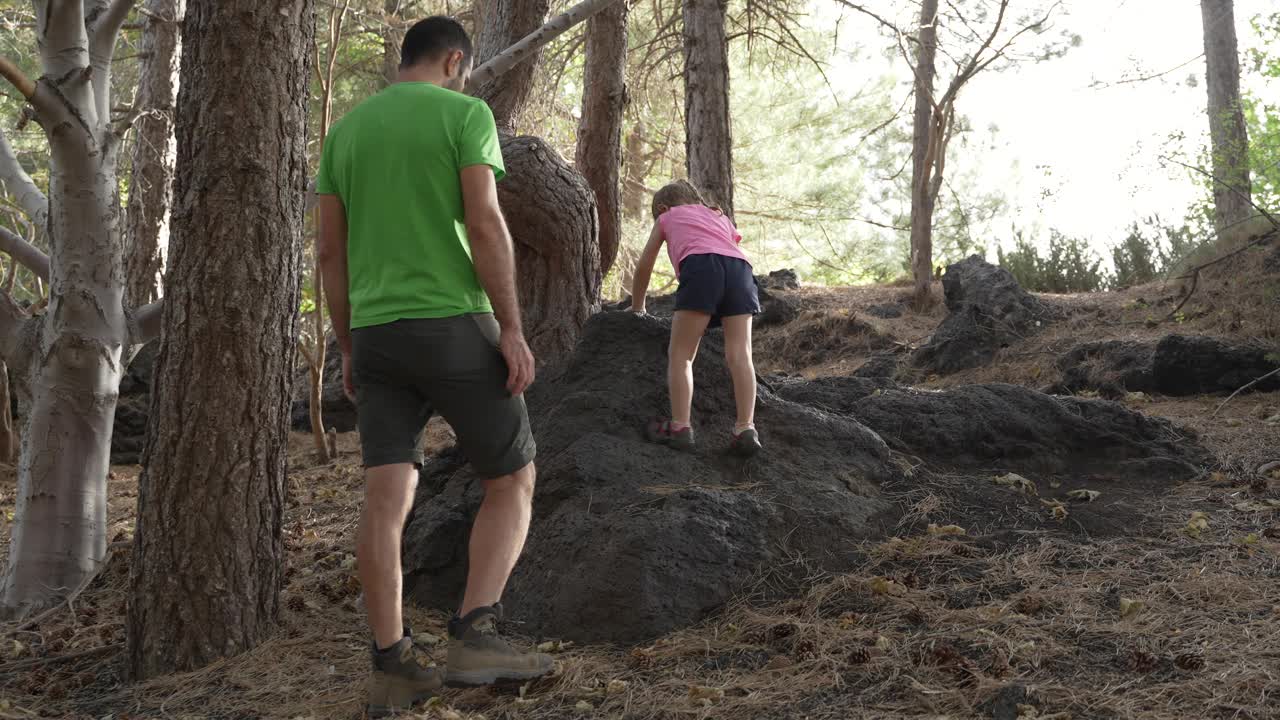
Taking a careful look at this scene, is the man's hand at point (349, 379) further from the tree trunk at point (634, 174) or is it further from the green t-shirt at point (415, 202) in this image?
the tree trunk at point (634, 174)

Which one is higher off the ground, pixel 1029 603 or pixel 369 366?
pixel 369 366

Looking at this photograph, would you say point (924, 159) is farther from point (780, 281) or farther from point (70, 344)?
point (70, 344)

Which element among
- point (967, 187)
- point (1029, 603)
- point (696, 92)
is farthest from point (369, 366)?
point (967, 187)

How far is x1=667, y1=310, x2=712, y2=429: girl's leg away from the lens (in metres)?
4.66

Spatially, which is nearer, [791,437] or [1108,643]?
[1108,643]

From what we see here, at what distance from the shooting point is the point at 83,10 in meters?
4.76

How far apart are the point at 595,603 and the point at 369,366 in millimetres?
1320

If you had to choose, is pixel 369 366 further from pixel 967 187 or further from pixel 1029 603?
pixel 967 187

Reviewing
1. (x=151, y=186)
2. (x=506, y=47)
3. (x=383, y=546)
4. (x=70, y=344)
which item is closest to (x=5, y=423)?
(x=151, y=186)

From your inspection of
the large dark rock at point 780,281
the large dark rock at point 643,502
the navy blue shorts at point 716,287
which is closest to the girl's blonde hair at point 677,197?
the navy blue shorts at point 716,287

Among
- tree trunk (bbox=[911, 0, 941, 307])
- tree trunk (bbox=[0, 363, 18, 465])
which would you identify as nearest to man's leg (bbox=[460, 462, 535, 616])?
tree trunk (bbox=[0, 363, 18, 465])

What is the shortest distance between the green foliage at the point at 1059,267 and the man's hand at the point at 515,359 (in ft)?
38.9

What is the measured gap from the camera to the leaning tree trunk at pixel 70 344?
4508 millimetres

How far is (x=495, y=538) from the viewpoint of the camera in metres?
3.13
